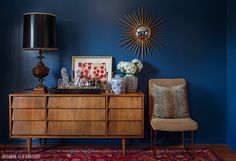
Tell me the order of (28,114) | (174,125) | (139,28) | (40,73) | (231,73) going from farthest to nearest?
(139,28) → (231,73) → (40,73) → (28,114) → (174,125)

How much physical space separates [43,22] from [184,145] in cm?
245

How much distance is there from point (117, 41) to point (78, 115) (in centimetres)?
117

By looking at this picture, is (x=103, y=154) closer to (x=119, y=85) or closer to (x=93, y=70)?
(x=119, y=85)

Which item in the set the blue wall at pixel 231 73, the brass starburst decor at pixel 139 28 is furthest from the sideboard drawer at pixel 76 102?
the blue wall at pixel 231 73

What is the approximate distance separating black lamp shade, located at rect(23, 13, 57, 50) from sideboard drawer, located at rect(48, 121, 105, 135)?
37.6 inches

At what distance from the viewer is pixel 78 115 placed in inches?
130

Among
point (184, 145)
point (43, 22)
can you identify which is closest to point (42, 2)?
point (43, 22)

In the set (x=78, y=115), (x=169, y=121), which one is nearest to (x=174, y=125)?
(x=169, y=121)

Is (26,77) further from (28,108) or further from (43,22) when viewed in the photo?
(43,22)

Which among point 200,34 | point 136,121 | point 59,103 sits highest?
point 200,34

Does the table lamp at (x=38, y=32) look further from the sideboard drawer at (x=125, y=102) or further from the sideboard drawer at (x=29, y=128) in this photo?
the sideboard drawer at (x=125, y=102)

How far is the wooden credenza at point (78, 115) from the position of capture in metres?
3.29

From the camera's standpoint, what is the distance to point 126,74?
3.62 meters

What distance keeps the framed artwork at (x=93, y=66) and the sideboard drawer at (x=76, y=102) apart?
53cm
